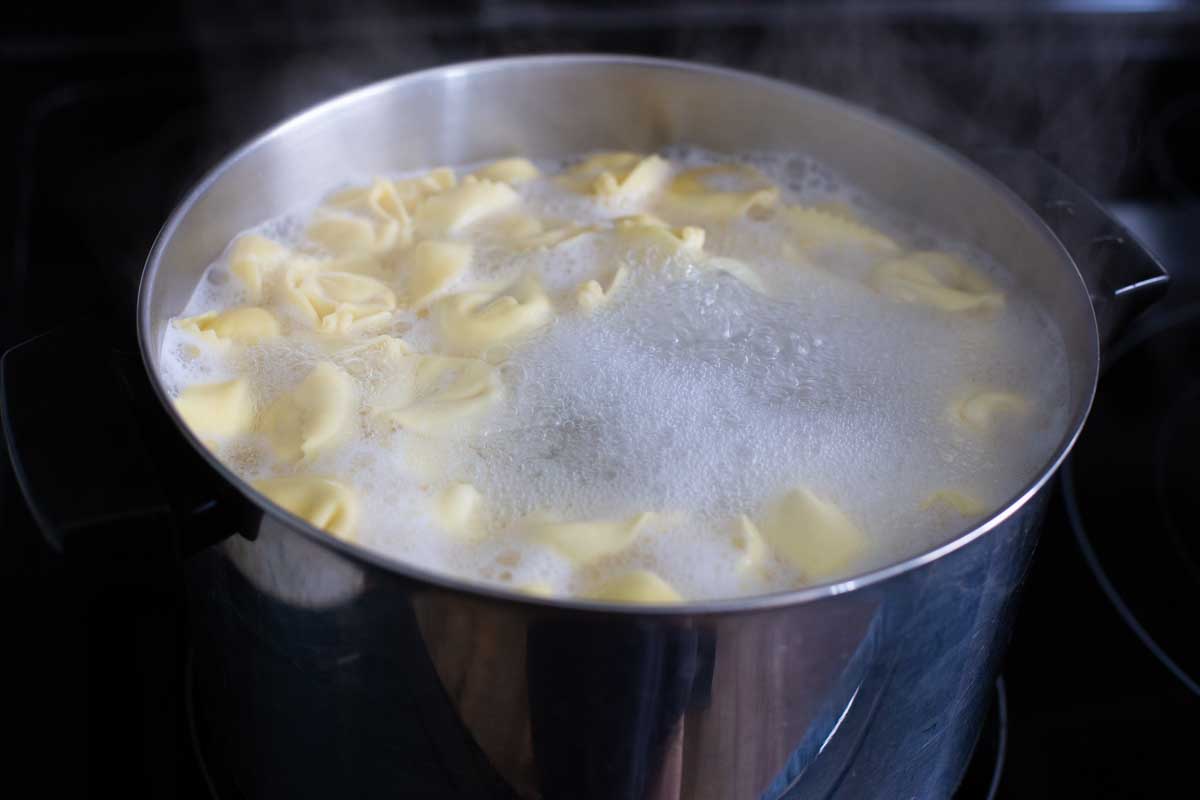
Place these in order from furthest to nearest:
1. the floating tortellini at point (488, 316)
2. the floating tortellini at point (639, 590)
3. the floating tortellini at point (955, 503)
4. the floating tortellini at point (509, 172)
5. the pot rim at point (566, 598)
→ the floating tortellini at point (509, 172) < the floating tortellini at point (488, 316) < the floating tortellini at point (955, 503) < the floating tortellini at point (639, 590) < the pot rim at point (566, 598)

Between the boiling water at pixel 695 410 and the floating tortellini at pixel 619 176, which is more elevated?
the floating tortellini at pixel 619 176

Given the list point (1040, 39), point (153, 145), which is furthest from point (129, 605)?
point (1040, 39)

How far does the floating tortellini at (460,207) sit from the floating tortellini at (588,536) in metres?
0.39

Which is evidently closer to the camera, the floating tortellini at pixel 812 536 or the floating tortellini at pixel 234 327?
the floating tortellini at pixel 812 536

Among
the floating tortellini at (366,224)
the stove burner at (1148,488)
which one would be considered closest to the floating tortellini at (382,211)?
the floating tortellini at (366,224)

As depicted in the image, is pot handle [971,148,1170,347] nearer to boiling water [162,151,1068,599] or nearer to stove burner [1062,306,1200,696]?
boiling water [162,151,1068,599]

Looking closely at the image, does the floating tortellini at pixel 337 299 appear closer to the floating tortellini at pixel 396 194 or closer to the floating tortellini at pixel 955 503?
the floating tortellini at pixel 396 194

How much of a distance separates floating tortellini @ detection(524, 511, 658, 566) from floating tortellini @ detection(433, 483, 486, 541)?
0.04 metres

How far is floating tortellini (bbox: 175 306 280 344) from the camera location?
0.90 m

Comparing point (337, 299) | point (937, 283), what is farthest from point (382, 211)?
point (937, 283)

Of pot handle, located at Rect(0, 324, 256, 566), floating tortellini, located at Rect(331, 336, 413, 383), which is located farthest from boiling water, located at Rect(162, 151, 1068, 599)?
pot handle, located at Rect(0, 324, 256, 566)

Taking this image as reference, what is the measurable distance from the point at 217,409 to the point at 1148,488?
84 centimetres

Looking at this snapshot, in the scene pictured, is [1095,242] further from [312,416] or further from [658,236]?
[312,416]

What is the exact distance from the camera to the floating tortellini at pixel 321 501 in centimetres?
73
